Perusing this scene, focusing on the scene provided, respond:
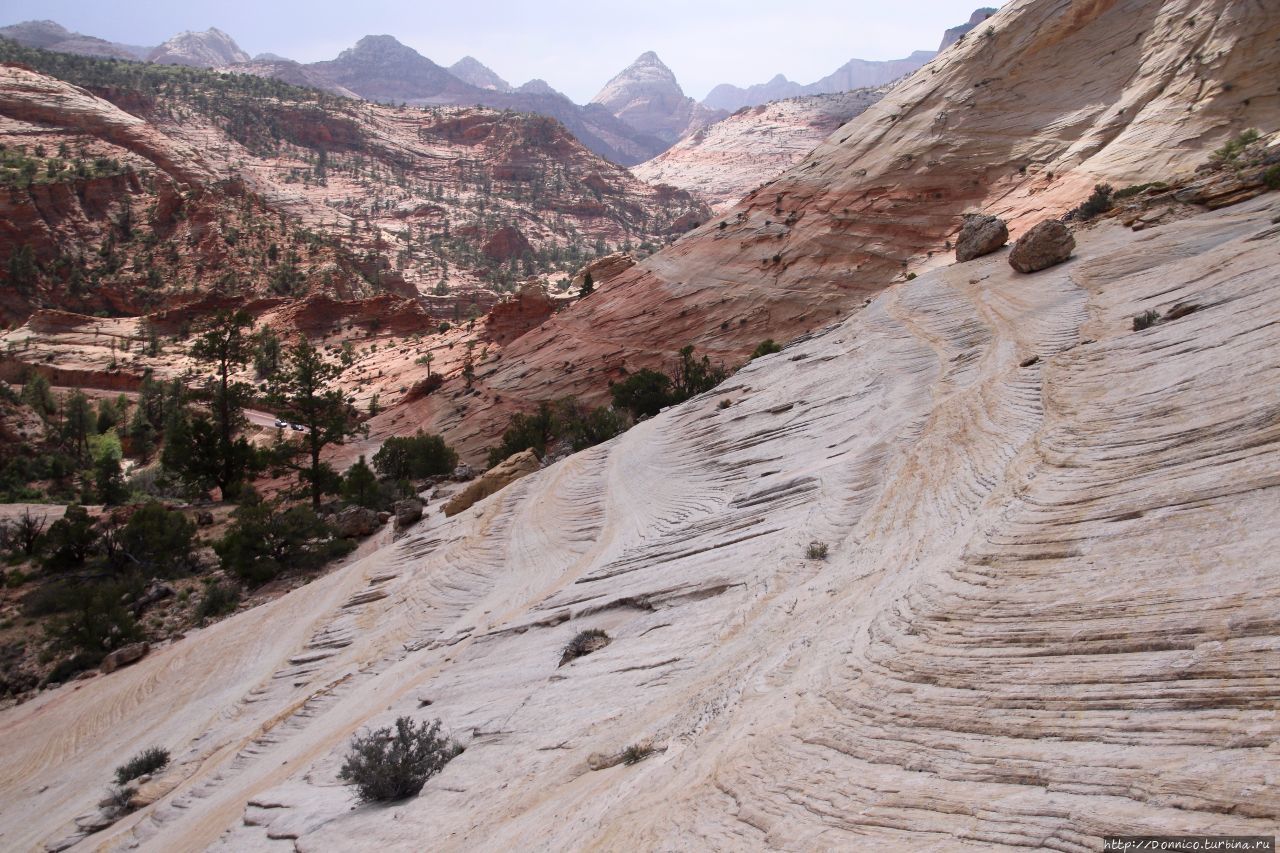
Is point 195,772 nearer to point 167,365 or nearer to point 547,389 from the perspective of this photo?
point 547,389

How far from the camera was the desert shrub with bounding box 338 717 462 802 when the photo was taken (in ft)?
22.8

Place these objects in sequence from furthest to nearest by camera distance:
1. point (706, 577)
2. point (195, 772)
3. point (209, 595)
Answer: point (209, 595)
point (195, 772)
point (706, 577)

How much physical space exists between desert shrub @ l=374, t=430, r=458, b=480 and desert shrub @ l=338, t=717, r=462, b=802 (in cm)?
2492

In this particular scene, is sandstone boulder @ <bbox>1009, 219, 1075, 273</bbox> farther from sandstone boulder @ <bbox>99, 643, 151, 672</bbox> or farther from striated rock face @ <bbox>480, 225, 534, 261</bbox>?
striated rock face @ <bbox>480, 225, 534, 261</bbox>

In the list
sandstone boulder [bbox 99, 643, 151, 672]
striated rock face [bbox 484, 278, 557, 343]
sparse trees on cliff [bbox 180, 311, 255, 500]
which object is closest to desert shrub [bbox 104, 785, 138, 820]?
sandstone boulder [bbox 99, 643, 151, 672]

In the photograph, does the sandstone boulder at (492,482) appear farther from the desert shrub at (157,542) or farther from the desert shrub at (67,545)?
the desert shrub at (67,545)

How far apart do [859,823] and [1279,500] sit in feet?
11.3

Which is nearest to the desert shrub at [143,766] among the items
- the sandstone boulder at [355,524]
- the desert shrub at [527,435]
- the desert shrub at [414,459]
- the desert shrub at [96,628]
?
the desert shrub at [96,628]

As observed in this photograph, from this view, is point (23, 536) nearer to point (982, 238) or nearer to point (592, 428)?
point (592, 428)

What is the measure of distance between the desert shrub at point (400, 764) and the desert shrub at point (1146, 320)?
379 inches

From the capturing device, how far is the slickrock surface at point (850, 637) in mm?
3936

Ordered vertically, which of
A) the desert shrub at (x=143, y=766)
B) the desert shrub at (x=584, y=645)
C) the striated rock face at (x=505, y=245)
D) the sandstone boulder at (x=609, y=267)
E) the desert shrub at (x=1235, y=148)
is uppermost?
the striated rock face at (x=505, y=245)

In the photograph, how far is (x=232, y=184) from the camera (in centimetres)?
7712

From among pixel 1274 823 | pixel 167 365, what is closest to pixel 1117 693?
pixel 1274 823
